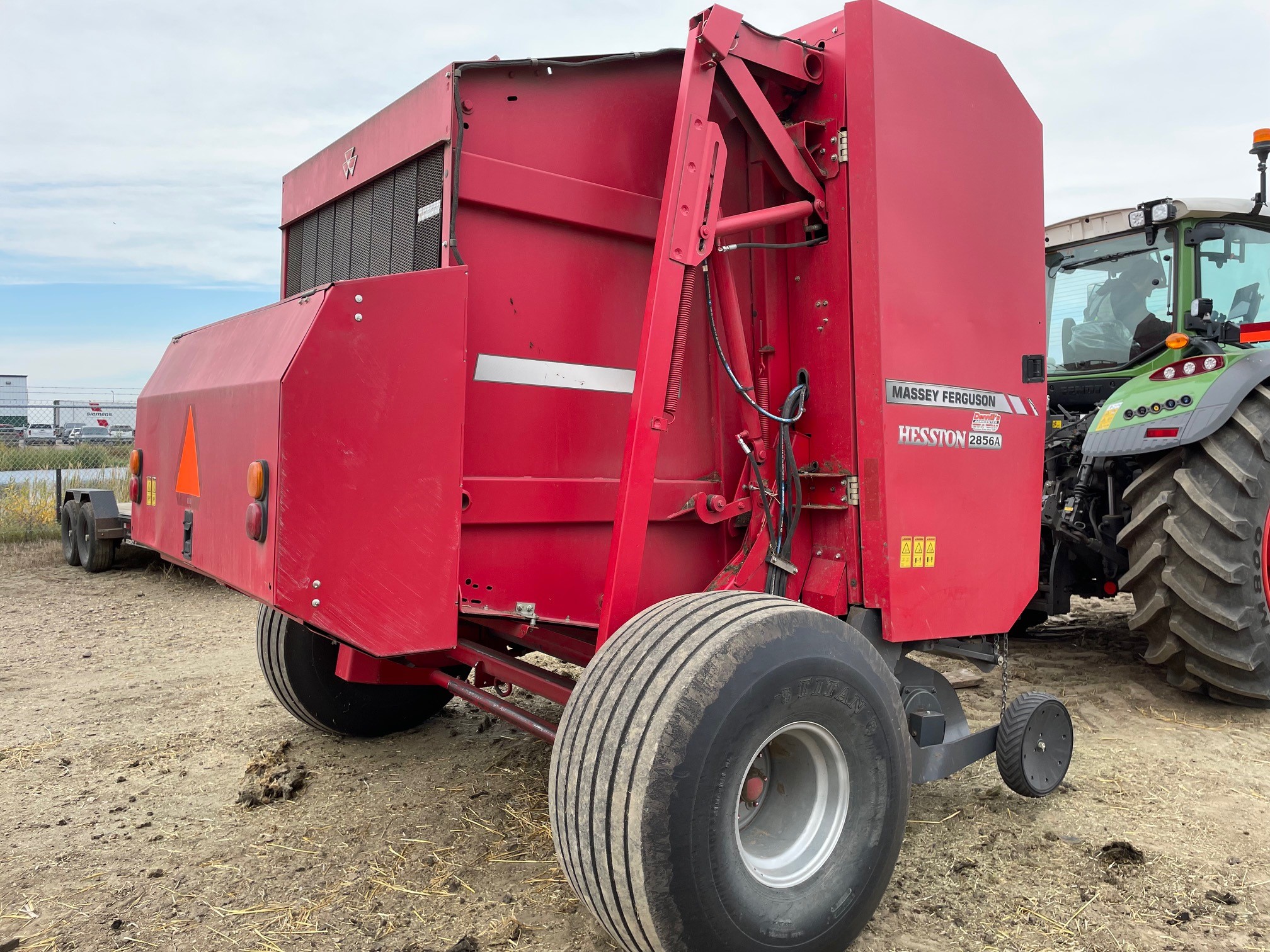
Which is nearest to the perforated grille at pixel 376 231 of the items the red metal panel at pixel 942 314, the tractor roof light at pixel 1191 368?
the red metal panel at pixel 942 314

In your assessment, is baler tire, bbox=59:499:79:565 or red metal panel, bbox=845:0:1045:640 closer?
red metal panel, bbox=845:0:1045:640

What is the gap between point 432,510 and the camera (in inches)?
89.7

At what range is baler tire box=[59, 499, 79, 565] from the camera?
28.1ft

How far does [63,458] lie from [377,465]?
12.9 metres

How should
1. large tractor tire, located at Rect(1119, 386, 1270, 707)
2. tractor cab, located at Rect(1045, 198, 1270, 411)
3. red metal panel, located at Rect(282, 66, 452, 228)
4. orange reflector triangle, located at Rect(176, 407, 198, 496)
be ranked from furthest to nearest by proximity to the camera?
tractor cab, located at Rect(1045, 198, 1270, 411)
large tractor tire, located at Rect(1119, 386, 1270, 707)
orange reflector triangle, located at Rect(176, 407, 198, 496)
red metal panel, located at Rect(282, 66, 452, 228)

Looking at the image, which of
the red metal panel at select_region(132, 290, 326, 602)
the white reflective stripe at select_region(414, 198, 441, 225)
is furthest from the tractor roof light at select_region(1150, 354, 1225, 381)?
the red metal panel at select_region(132, 290, 326, 602)

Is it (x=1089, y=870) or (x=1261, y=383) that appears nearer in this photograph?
(x=1089, y=870)

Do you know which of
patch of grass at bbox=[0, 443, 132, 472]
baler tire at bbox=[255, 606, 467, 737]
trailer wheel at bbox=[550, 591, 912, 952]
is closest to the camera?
trailer wheel at bbox=[550, 591, 912, 952]

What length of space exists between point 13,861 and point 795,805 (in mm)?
2453

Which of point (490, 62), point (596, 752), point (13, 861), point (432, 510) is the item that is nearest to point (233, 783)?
point (13, 861)

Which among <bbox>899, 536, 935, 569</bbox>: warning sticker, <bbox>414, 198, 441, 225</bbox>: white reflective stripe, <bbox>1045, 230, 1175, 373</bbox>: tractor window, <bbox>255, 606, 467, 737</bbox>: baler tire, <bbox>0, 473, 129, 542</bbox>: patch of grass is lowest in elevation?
<bbox>255, 606, 467, 737</bbox>: baler tire

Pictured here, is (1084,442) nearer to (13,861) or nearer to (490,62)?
(490,62)

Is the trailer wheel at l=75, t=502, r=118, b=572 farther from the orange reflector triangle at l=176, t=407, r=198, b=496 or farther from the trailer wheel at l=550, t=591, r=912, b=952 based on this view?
the trailer wheel at l=550, t=591, r=912, b=952

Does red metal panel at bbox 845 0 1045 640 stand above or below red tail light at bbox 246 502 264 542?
above
